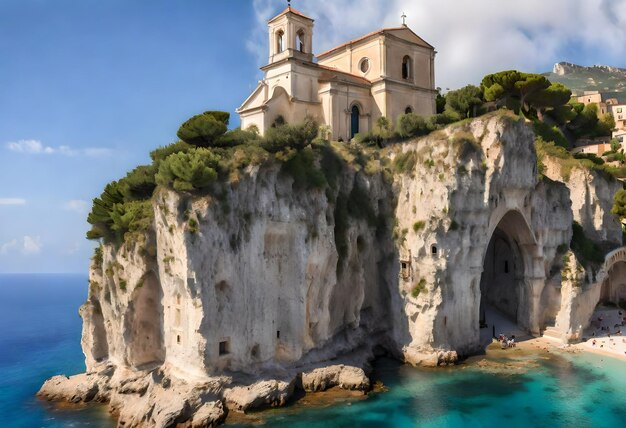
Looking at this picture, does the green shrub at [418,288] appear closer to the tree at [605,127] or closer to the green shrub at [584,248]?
the green shrub at [584,248]

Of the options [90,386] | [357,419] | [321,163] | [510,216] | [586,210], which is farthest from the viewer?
[586,210]

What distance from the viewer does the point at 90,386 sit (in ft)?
77.6

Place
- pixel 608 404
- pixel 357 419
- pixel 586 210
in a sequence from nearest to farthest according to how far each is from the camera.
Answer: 1. pixel 357 419
2. pixel 608 404
3. pixel 586 210

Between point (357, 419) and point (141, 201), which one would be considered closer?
point (357, 419)

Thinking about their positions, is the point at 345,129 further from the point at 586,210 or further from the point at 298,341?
the point at 586,210

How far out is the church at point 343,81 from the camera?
30.8 metres

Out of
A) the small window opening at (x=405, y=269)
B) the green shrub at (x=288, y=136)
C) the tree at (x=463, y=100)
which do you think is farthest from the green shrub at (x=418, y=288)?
the tree at (x=463, y=100)

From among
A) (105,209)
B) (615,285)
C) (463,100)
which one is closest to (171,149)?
(105,209)

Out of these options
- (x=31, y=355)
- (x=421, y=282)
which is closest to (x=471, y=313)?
(x=421, y=282)

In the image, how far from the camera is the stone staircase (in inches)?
1172

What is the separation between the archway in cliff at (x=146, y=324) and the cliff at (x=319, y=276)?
0.21 ft

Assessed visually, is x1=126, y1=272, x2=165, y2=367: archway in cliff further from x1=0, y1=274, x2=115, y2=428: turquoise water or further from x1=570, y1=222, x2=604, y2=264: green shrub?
x1=570, y1=222, x2=604, y2=264: green shrub

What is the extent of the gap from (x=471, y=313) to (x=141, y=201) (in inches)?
740

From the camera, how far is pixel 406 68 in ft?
117
